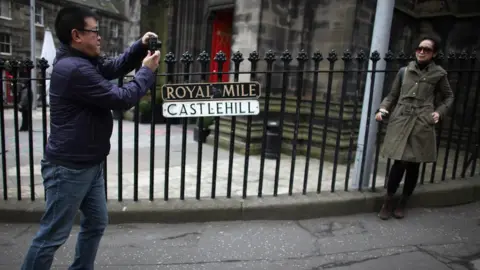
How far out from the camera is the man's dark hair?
2059 mm

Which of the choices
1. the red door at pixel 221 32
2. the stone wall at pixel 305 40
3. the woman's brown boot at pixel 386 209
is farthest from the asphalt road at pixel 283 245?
the red door at pixel 221 32

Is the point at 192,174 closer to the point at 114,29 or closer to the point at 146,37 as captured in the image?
the point at 146,37

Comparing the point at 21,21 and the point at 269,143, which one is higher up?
the point at 21,21

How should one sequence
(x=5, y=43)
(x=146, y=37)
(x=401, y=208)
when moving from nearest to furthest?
1. (x=146, y=37)
2. (x=401, y=208)
3. (x=5, y=43)

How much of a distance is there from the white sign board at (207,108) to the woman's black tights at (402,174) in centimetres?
162

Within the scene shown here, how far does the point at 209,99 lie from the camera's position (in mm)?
3424

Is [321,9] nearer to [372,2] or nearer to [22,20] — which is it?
[372,2]

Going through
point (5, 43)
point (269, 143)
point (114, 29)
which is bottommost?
point (269, 143)

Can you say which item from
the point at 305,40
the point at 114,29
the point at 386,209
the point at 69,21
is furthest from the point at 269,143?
the point at 114,29

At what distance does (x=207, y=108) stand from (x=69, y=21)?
158 centimetres

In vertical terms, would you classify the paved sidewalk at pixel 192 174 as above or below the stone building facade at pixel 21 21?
below

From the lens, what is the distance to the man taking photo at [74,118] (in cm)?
204

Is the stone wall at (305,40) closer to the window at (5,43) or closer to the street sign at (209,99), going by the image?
the street sign at (209,99)

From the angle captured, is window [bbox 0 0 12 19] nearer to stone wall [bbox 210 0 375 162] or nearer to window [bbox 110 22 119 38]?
window [bbox 110 22 119 38]
